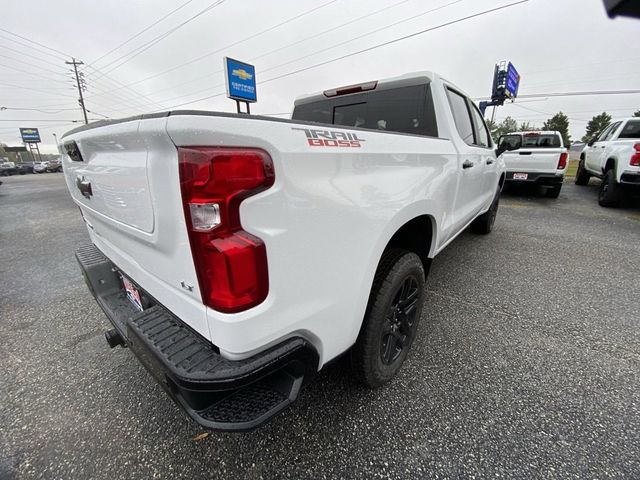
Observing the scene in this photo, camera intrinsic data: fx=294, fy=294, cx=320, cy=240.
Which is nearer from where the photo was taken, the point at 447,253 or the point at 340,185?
the point at 340,185

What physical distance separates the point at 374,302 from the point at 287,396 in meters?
0.71

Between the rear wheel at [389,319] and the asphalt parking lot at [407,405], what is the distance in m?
0.20

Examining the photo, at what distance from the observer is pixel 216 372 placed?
1.00m

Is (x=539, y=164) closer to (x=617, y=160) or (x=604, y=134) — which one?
(x=617, y=160)

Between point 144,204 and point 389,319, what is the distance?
58.3 inches

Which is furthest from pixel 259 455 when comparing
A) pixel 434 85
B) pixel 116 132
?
pixel 434 85

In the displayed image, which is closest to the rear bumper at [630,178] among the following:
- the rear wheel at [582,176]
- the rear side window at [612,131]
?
the rear side window at [612,131]

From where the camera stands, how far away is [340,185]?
3.99 feet

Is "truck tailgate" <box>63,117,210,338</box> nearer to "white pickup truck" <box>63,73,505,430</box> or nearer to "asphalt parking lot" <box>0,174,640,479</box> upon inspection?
"white pickup truck" <box>63,73,505,430</box>

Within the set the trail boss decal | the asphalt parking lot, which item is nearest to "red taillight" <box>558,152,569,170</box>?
the asphalt parking lot

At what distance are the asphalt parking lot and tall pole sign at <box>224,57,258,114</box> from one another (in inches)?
527

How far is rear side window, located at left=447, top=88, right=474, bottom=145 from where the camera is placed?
2633 mm

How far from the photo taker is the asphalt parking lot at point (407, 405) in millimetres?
1466

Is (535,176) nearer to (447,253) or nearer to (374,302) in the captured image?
(447,253)
